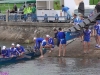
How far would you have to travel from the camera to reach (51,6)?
43.9 meters

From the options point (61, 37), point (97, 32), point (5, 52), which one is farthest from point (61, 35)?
point (5, 52)

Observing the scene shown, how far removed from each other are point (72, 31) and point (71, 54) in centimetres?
151

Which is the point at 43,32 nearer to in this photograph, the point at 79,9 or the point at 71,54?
the point at 79,9

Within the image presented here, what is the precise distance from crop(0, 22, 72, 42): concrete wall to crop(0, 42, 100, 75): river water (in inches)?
423

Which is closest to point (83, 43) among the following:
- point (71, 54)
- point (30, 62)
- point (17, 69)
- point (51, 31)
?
point (71, 54)

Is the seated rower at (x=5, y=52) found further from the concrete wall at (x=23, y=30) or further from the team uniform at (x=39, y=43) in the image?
the concrete wall at (x=23, y=30)

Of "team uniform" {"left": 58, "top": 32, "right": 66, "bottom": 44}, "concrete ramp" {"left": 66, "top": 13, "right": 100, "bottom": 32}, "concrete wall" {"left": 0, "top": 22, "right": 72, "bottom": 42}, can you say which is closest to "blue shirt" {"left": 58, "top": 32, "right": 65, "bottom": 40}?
"team uniform" {"left": 58, "top": 32, "right": 66, "bottom": 44}

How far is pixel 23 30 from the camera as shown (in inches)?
1687

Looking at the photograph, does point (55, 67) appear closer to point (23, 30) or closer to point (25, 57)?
point (25, 57)

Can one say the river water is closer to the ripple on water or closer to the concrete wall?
the ripple on water

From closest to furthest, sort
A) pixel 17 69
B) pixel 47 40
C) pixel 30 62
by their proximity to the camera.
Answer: pixel 17 69 → pixel 30 62 → pixel 47 40

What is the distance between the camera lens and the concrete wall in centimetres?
4119

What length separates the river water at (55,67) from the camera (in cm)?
2569

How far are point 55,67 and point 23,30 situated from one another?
626 inches
